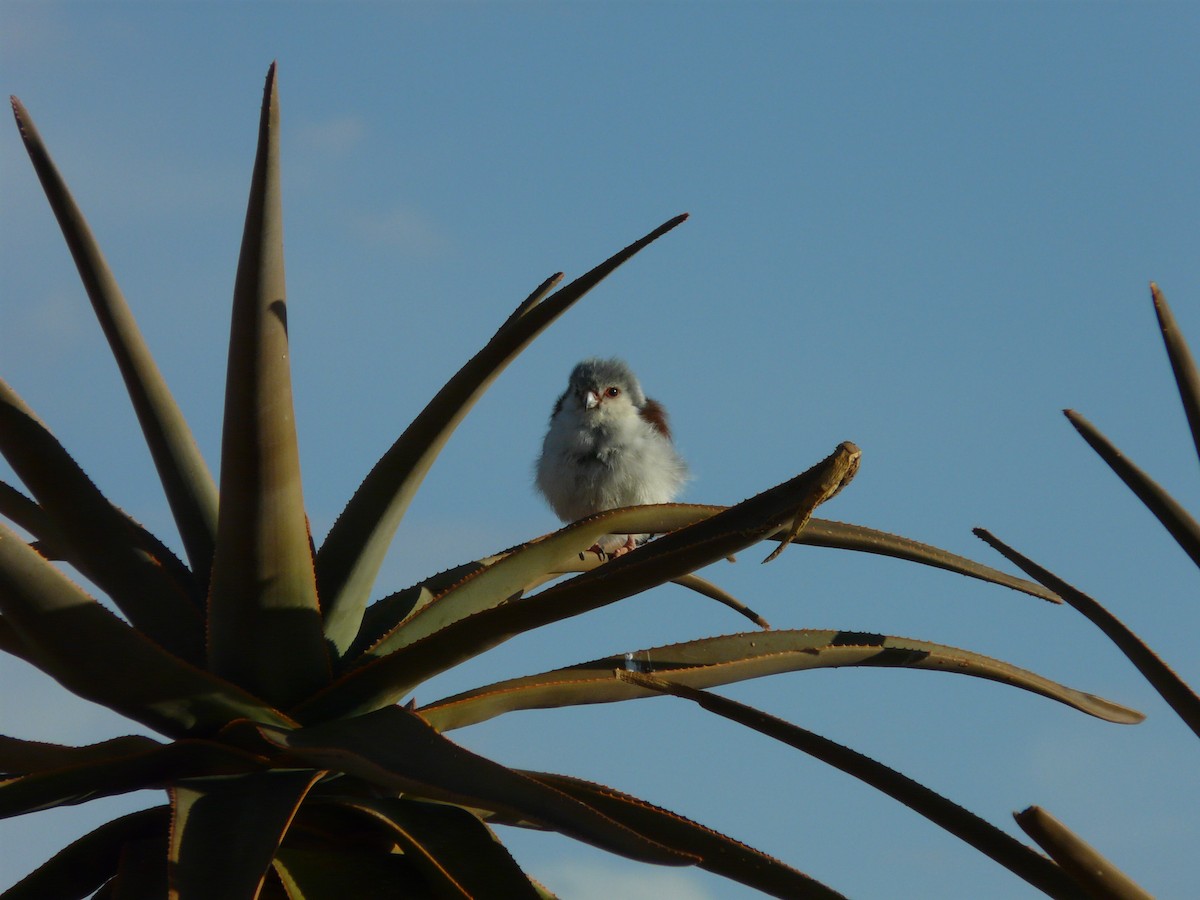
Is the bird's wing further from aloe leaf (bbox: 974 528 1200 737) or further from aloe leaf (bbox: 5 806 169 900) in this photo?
aloe leaf (bbox: 5 806 169 900)

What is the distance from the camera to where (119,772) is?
2252mm

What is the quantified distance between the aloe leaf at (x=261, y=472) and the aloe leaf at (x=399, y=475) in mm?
338

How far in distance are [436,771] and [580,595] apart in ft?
1.22

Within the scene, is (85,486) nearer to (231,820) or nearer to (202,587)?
(202,587)

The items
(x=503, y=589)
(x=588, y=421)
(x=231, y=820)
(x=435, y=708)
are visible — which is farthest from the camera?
(x=588, y=421)

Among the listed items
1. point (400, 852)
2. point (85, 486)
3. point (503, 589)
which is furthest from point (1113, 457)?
point (85, 486)

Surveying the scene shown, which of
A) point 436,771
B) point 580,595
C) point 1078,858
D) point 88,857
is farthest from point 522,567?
point 1078,858

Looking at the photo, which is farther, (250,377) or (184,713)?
(184,713)

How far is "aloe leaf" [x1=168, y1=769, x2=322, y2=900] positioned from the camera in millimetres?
1944

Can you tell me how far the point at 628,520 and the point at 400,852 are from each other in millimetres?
788

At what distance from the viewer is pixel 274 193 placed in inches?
83.7

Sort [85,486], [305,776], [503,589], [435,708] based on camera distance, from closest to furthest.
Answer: [305,776], [85,486], [435,708], [503,589]

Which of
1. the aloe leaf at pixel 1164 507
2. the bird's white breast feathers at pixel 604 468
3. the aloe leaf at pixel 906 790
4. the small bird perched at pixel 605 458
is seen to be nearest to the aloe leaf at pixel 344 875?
the aloe leaf at pixel 906 790

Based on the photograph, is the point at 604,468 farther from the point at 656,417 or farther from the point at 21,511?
the point at 21,511
